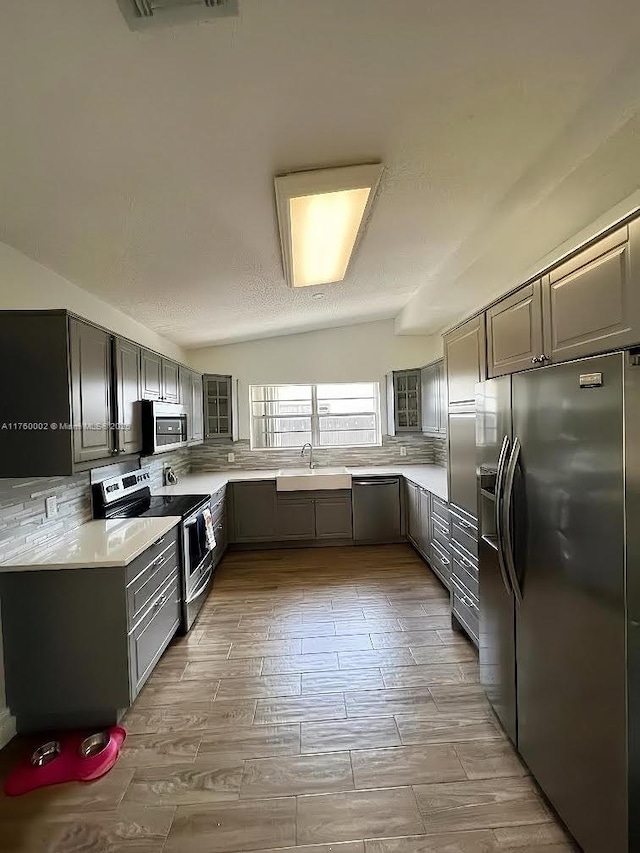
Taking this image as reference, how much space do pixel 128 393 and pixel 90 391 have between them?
1.81ft

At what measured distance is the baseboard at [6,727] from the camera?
2088mm

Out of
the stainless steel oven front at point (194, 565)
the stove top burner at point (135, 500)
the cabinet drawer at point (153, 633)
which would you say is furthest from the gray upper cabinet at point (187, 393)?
the cabinet drawer at point (153, 633)

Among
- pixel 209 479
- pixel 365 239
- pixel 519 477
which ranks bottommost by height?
pixel 209 479

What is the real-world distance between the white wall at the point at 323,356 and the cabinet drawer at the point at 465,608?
3.20 m

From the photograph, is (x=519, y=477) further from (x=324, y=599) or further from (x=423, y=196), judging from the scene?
(x=324, y=599)

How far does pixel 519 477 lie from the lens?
182 cm

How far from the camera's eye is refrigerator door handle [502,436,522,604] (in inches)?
71.4

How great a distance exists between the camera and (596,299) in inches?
54.4

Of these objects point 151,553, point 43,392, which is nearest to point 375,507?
point 151,553

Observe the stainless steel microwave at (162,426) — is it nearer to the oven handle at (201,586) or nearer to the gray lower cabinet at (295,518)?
the oven handle at (201,586)

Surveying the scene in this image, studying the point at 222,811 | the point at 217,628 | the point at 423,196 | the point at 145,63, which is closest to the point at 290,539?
the point at 217,628

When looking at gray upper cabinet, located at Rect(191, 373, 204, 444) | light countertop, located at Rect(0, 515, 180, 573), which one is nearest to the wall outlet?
light countertop, located at Rect(0, 515, 180, 573)

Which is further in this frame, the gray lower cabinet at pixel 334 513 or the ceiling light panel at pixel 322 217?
the gray lower cabinet at pixel 334 513

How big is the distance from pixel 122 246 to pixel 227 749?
255 cm
